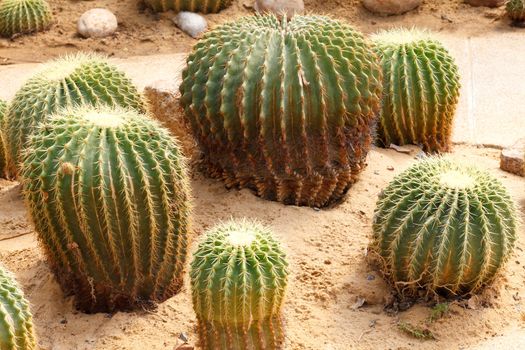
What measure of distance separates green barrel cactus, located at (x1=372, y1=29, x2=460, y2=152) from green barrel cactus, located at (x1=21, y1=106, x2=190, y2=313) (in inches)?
94.4

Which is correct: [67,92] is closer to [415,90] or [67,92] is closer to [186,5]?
[415,90]

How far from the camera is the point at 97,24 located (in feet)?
37.1

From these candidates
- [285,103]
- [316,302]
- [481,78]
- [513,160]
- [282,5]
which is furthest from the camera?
[282,5]

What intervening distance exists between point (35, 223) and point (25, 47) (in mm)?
6788

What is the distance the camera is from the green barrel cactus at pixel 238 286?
14.0 ft

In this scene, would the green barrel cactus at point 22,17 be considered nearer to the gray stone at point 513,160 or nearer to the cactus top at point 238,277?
the gray stone at point 513,160

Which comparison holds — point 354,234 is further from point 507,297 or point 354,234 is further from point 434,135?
point 434,135

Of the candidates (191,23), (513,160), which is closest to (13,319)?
(513,160)

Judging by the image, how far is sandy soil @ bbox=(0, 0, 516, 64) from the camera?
11000mm

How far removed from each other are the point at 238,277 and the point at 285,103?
1.65m

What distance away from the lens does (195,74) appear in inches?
232

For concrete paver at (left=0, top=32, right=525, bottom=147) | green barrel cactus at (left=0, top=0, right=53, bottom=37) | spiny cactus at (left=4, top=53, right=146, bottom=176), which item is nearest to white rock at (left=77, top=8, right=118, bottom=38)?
green barrel cactus at (left=0, top=0, right=53, bottom=37)

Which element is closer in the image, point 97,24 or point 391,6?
point 97,24

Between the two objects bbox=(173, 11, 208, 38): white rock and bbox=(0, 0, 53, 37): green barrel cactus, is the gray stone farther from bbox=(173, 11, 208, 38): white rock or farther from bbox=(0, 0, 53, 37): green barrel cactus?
bbox=(0, 0, 53, 37): green barrel cactus
